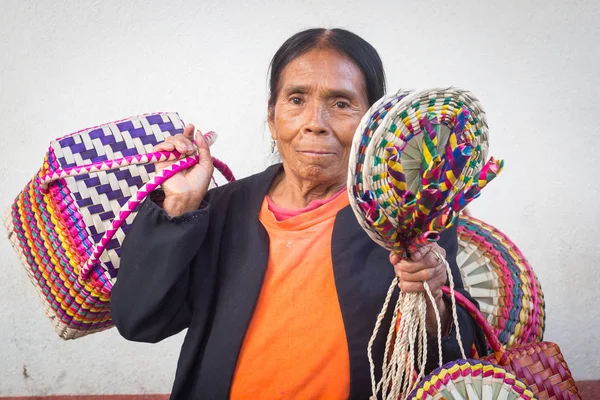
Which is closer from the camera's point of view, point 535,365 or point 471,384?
point 471,384

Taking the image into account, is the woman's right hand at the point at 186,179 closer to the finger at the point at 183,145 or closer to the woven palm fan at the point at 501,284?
the finger at the point at 183,145

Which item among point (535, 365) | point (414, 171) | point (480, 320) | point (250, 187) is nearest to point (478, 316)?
point (480, 320)

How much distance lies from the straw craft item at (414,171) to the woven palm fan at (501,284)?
0.54 metres

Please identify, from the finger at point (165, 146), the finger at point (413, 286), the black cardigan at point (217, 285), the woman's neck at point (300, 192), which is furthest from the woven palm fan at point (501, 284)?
the finger at point (165, 146)

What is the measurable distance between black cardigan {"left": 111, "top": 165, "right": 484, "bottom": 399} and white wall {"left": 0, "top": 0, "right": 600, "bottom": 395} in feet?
4.05

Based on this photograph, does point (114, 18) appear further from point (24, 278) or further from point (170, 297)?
point (170, 297)

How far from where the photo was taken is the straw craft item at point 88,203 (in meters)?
1.74

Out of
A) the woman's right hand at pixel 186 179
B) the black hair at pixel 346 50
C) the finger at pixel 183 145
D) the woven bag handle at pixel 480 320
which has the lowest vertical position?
the woven bag handle at pixel 480 320

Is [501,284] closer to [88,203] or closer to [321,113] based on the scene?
[321,113]

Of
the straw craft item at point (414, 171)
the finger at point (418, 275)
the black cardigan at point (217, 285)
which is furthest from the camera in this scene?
the black cardigan at point (217, 285)

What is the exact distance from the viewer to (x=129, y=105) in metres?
3.04

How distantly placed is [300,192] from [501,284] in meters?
0.71

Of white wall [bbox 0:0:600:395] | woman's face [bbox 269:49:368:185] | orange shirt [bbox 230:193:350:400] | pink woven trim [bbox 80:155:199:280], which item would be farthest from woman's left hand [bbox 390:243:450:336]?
white wall [bbox 0:0:600:395]

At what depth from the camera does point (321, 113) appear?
1.78 meters
